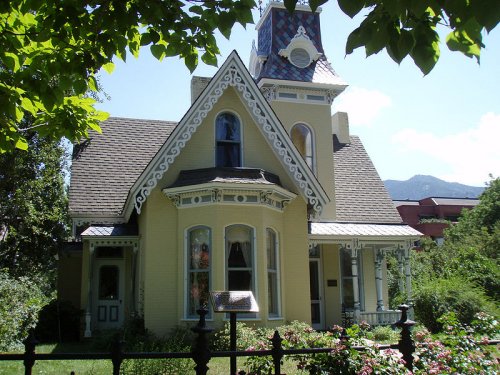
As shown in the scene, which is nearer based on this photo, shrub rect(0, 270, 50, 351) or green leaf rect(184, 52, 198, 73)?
green leaf rect(184, 52, 198, 73)

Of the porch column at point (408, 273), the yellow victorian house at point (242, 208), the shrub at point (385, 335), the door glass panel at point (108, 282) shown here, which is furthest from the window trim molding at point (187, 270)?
the porch column at point (408, 273)

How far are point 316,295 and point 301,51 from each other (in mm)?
9561

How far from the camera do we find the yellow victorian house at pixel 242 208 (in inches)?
559

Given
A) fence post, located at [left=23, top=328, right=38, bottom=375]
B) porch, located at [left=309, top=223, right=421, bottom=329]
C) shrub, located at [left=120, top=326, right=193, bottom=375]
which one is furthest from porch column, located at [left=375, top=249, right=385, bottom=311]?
fence post, located at [left=23, top=328, right=38, bottom=375]

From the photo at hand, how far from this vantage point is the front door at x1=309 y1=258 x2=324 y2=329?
1892cm

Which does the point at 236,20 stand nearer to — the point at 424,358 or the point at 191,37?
the point at 191,37

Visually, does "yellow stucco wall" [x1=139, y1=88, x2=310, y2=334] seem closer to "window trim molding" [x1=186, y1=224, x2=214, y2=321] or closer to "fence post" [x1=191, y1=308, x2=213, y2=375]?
"window trim molding" [x1=186, y1=224, x2=214, y2=321]

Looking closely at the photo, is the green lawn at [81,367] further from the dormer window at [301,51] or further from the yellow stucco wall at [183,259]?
the dormer window at [301,51]

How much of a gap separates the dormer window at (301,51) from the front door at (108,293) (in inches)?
394

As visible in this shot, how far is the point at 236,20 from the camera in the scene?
18.5ft

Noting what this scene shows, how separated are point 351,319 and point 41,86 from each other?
14.8 m

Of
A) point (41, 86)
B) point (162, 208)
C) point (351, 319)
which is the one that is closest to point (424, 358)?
point (41, 86)

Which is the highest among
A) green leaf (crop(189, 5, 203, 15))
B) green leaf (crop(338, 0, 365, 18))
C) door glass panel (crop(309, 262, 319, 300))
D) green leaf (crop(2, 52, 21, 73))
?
green leaf (crop(189, 5, 203, 15))

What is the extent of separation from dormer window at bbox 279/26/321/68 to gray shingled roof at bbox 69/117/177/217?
5.57 m
